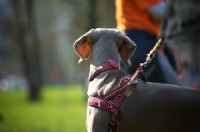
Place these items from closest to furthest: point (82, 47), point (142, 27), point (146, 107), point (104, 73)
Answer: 1. point (146, 107)
2. point (104, 73)
3. point (82, 47)
4. point (142, 27)

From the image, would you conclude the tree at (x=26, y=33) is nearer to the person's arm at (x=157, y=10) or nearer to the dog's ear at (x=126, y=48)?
the person's arm at (x=157, y=10)

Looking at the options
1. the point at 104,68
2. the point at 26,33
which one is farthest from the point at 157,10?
the point at 26,33

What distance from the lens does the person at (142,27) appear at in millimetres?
6191

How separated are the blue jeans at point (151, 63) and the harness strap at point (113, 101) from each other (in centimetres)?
137

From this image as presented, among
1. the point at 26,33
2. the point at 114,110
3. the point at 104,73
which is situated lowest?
the point at 26,33

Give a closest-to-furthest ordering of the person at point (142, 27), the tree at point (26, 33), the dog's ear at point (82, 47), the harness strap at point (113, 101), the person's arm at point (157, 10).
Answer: the harness strap at point (113, 101) → the dog's ear at point (82, 47) → the person at point (142, 27) → the person's arm at point (157, 10) → the tree at point (26, 33)

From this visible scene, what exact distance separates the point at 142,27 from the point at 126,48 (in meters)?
1.19

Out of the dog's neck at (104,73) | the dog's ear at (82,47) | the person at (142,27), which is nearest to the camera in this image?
the dog's neck at (104,73)

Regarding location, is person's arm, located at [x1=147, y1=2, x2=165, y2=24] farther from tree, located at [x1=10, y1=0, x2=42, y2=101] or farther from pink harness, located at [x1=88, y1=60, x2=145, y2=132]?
tree, located at [x1=10, y1=0, x2=42, y2=101]

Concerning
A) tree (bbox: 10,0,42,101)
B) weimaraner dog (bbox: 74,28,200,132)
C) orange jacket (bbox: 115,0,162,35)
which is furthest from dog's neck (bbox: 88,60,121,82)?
tree (bbox: 10,0,42,101)

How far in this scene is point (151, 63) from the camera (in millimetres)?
6172

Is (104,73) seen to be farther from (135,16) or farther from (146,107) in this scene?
(135,16)

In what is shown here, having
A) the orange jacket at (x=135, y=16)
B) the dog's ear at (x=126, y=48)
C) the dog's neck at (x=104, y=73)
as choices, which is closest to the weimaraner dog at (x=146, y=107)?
the dog's neck at (x=104, y=73)

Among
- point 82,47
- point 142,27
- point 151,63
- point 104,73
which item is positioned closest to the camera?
point 104,73
